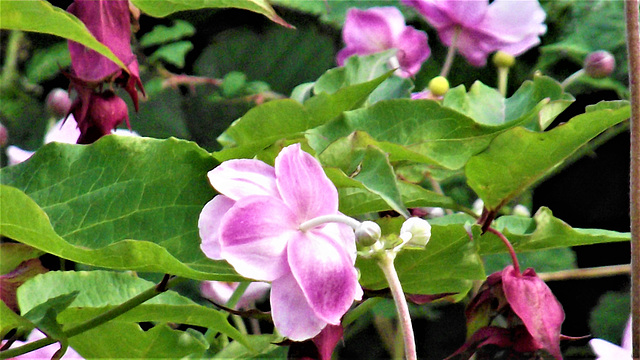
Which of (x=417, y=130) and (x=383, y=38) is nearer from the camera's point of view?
(x=417, y=130)

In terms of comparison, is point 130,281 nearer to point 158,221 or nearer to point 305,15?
point 158,221

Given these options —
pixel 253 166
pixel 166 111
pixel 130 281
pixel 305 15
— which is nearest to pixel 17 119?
pixel 166 111

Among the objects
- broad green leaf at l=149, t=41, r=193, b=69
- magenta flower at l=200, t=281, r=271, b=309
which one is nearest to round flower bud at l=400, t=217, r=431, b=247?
magenta flower at l=200, t=281, r=271, b=309

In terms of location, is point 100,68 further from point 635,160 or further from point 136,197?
point 635,160

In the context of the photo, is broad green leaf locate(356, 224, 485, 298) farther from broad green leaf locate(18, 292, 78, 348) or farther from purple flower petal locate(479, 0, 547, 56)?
purple flower petal locate(479, 0, 547, 56)

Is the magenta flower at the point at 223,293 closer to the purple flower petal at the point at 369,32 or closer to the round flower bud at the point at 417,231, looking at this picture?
the purple flower petal at the point at 369,32

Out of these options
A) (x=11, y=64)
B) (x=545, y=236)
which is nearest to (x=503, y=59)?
(x=545, y=236)

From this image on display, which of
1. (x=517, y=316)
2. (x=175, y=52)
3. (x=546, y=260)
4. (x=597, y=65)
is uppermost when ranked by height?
(x=517, y=316)

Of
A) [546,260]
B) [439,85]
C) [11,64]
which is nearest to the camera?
[439,85]
